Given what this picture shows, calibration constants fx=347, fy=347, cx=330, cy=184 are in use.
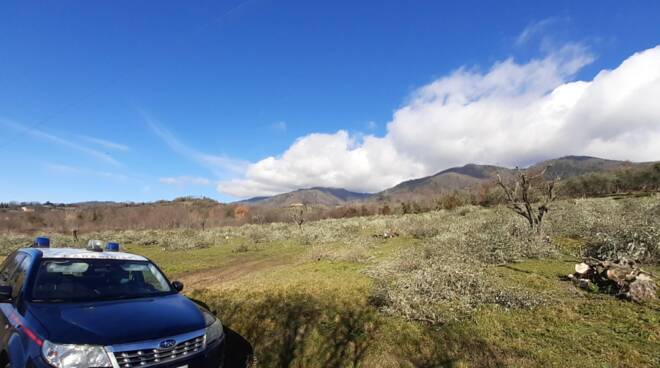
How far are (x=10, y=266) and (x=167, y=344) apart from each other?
4.03 meters

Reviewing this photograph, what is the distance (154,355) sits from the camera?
3572 mm

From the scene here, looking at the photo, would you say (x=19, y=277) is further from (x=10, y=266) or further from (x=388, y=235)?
(x=388, y=235)

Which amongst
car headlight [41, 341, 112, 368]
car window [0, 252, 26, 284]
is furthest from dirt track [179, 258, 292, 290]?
car headlight [41, 341, 112, 368]

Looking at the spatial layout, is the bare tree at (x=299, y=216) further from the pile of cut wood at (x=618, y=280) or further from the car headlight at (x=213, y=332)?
the car headlight at (x=213, y=332)

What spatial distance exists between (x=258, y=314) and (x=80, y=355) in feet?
16.1

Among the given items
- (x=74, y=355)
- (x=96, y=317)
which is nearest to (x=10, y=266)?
(x=96, y=317)

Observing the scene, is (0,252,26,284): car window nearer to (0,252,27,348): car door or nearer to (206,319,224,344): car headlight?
(0,252,27,348): car door

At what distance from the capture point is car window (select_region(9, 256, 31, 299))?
4.54 meters

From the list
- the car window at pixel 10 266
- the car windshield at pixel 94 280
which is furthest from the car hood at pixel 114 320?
the car window at pixel 10 266

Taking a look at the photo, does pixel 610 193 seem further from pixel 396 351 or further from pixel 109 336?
pixel 109 336

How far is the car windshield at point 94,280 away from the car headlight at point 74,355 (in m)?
1.22

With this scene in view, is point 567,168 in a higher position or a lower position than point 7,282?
higher

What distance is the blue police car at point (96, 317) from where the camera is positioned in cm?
340

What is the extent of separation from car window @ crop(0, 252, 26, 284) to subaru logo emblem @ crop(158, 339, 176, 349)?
11.2 feet
